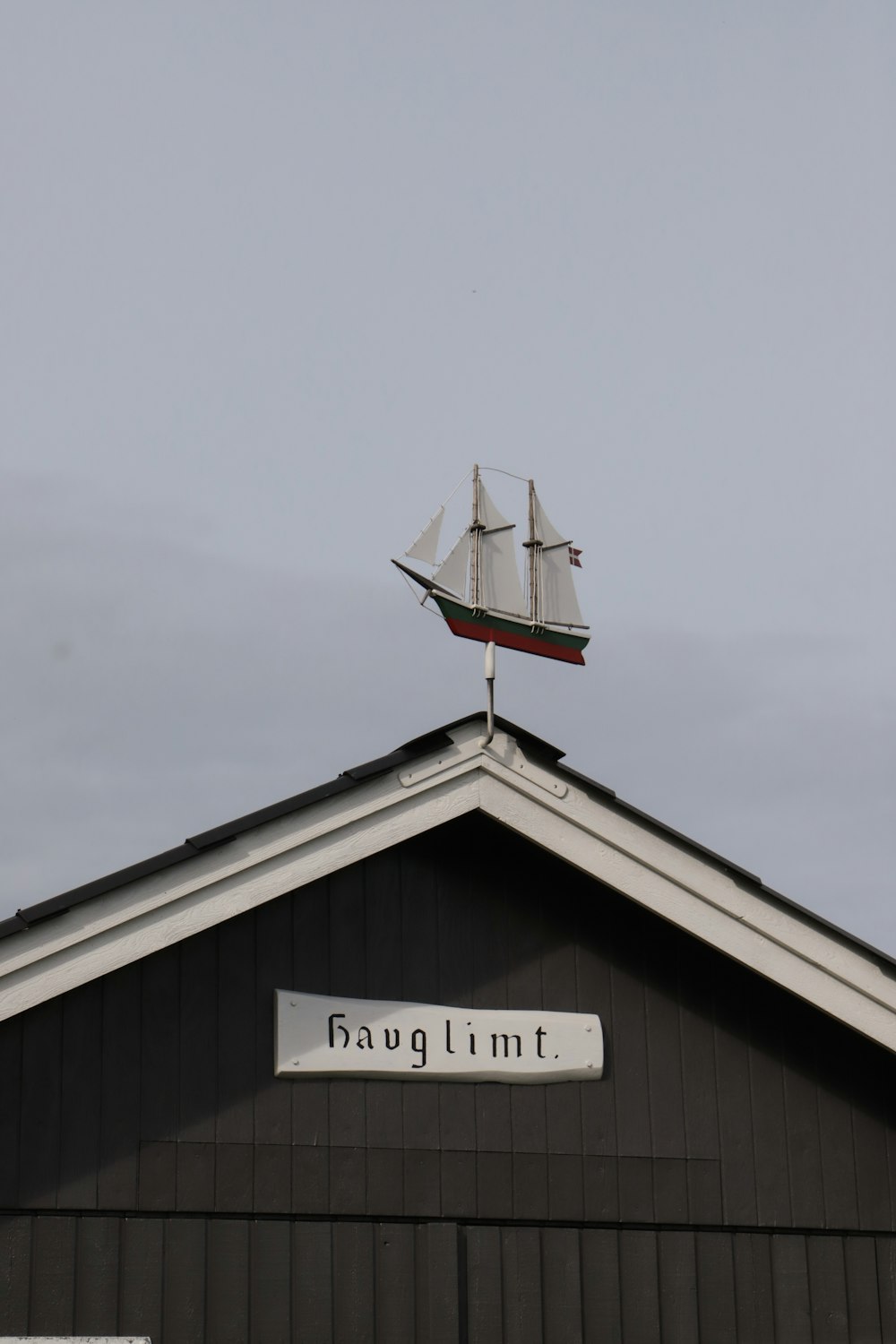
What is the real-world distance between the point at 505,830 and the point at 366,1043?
123 cm

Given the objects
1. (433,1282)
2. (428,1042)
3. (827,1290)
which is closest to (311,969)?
(428,1042)

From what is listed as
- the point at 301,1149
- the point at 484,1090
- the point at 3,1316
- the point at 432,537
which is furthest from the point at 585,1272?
the point at 432,537

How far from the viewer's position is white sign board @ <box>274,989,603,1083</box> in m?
7.76

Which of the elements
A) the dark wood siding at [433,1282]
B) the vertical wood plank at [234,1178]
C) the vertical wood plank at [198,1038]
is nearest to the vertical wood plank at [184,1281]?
the dark wood siding at [433,1282]

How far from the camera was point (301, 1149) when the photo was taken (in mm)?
7695

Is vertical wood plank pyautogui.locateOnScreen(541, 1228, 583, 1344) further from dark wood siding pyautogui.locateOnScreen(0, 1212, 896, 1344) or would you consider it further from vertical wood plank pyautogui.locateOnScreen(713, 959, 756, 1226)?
vertical wood plank pyautogui.locateOnScreen(713, 959, 756, 1226)

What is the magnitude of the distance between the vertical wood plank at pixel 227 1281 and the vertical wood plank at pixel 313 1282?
226 mm

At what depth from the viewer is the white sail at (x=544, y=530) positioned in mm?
8453

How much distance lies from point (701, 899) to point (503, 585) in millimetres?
1768

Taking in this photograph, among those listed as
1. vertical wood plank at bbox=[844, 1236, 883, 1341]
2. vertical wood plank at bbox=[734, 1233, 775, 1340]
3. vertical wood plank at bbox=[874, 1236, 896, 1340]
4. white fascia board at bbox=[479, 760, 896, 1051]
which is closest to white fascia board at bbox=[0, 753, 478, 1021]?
white fascia board at bbox=[479, 760, 896, 1051]

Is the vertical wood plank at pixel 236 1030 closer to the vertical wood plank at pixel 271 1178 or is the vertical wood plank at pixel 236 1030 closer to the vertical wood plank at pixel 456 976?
the vertical wood plank at pixel 271 1178

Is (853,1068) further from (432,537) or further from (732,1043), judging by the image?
(432,537)

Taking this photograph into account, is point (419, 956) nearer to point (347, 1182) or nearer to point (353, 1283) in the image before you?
point (347, 1182)

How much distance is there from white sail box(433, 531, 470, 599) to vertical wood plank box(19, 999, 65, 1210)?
259 centimetres
